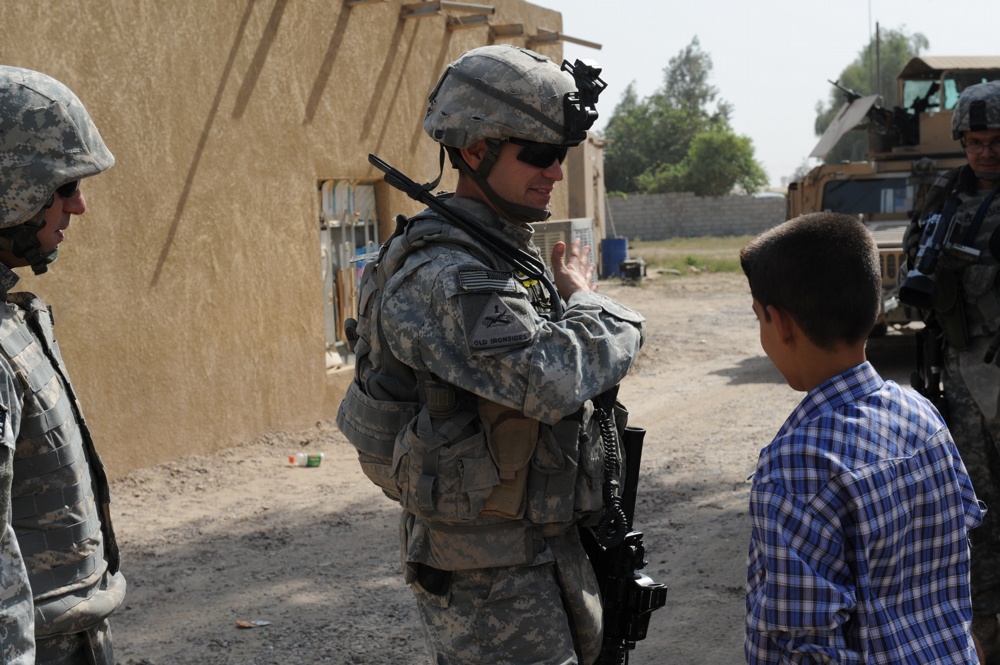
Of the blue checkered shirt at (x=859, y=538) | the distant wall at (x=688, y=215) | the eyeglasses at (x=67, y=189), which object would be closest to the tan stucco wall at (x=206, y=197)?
the eyeglasses at (x=67, y=189)

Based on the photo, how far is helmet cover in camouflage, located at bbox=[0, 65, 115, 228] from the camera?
2.07 metres

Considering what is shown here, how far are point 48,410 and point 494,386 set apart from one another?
2.85 ft

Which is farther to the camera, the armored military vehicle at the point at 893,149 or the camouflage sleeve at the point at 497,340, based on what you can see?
the armored military vehicle at the point at 893,149

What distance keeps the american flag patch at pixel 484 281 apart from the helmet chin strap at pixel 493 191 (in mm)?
250

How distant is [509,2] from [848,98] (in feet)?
14.4

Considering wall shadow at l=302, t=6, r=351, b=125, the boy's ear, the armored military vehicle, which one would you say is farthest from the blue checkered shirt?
the armored military vehicle

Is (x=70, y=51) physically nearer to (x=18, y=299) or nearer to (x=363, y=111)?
(x=363, y=111)

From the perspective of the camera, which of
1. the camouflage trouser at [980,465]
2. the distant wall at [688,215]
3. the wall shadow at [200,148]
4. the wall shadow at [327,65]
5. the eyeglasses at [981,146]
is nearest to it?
the camouflage trouser at [980,465]

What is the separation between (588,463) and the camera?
2357mm

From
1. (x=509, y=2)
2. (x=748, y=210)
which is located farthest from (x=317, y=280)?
(x=748, y=210)

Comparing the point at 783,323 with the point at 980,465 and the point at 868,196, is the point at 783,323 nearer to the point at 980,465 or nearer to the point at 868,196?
the point at 980,465

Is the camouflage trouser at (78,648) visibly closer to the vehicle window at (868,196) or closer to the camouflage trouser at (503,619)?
the camouflage trouser at (503,619)

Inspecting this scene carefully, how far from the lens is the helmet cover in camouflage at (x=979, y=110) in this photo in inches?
145

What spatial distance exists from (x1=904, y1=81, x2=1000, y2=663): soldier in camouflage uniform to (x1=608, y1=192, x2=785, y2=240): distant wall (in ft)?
107
